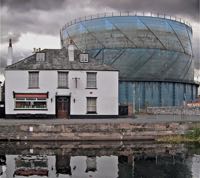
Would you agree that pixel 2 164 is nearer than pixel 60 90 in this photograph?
Yes

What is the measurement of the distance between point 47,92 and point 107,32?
39.0 m

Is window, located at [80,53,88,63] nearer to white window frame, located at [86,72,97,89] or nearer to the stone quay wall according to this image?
white window frame, located at [86,72,97,89]

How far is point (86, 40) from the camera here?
81.1m

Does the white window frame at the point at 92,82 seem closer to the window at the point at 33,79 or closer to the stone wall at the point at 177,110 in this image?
the window at the point at 33,79

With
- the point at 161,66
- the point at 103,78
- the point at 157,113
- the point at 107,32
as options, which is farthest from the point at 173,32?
the point at 103,78

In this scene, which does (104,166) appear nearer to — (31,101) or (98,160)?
(98,160)

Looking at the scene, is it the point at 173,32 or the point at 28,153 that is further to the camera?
the point at 173,32

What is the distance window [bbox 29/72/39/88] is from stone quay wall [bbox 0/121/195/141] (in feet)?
32.6

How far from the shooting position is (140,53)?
258ft

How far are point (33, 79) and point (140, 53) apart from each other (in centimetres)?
3932

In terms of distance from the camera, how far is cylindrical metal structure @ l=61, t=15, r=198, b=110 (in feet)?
258

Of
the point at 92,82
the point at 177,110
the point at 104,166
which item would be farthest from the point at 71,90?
the point at 104,166

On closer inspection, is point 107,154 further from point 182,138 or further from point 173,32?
point 173,32

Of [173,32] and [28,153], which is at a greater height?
[173,32]
